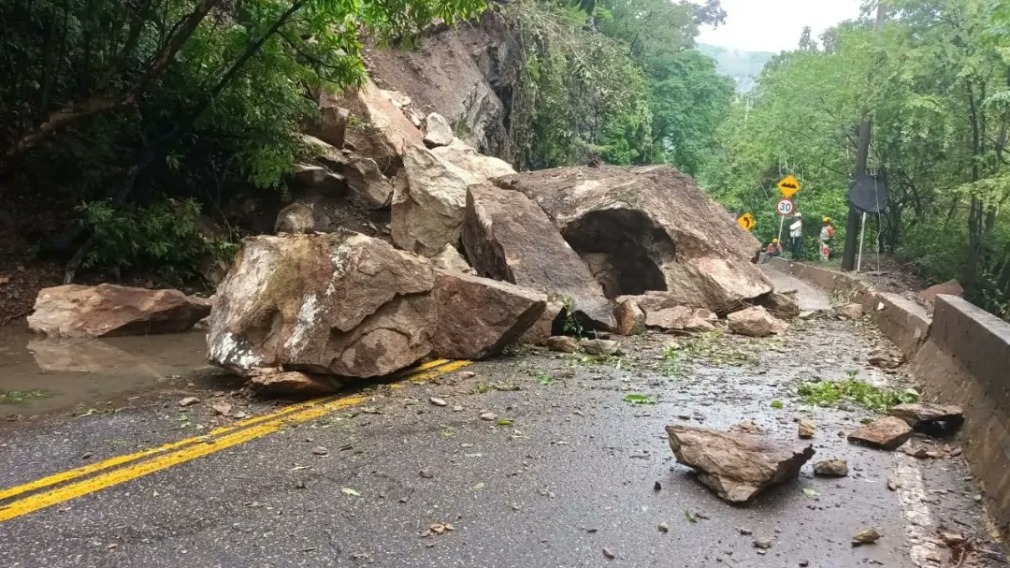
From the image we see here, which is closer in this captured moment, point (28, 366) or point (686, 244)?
point (28, 366)

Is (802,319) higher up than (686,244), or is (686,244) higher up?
(686,244)

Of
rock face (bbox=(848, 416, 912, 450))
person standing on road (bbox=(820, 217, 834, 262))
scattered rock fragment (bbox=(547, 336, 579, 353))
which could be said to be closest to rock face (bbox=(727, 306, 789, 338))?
scattered rock fragment (bbox=(547, 336, 579, 353))

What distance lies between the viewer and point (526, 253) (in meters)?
9.54

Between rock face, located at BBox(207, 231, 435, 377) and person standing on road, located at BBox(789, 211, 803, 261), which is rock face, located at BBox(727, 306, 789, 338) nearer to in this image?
rock face, located at BBox(207, 231, 435, 377)

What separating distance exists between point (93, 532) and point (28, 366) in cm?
406

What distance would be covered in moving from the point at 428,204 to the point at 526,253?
9.16 feet

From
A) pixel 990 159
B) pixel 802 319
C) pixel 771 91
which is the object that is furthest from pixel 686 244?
pixel 771 91

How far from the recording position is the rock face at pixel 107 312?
7.59 meters

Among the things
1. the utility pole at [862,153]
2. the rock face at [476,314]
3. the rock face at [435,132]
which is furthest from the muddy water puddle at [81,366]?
the utility pole at [862,153]

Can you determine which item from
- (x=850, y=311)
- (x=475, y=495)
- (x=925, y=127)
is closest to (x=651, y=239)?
(x=850, y=311)

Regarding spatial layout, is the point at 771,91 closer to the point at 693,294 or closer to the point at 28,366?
the point at 693,294

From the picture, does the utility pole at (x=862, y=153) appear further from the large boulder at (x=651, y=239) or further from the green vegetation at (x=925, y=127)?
the large boulder at (x=651, y=239)

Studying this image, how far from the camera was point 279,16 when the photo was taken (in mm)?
8672

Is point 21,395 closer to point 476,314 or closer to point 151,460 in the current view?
point 151,460
